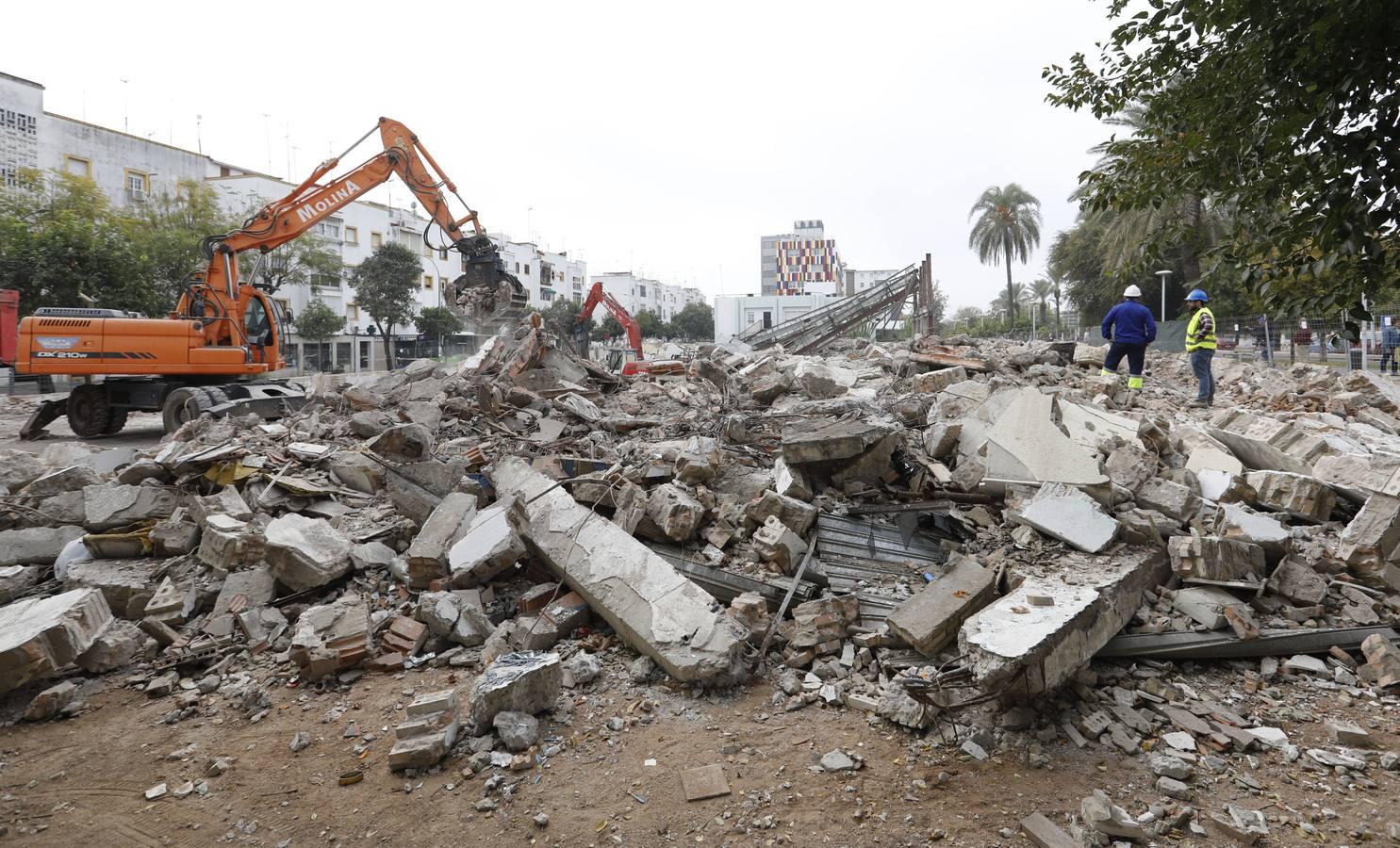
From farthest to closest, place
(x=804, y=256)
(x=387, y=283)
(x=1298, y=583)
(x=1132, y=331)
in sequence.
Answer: (x=804, y=256)
(x=387, y=283)
(x=1132, y=331)
(x=1298, y=583)

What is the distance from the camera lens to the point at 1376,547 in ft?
13.1

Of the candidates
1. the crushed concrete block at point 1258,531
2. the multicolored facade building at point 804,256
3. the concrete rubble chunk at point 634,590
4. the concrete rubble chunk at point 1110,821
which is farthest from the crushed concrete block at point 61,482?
the multicolored facade building at point 804,256

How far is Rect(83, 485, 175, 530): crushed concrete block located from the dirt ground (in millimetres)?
2119

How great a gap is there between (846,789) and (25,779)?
12.2ft

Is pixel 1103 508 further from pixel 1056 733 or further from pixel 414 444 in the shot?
pixel 414 444

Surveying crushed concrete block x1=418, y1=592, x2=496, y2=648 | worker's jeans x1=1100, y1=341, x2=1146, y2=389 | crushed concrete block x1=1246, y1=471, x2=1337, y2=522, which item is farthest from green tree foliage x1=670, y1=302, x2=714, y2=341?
crushed concrete block x1=418, y1=592, x2=496, y2=648

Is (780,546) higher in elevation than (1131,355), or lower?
lower

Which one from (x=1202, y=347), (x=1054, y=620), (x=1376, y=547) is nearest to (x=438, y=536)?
(x=1054, y=620)

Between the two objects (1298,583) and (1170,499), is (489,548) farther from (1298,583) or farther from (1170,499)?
(1298,583)

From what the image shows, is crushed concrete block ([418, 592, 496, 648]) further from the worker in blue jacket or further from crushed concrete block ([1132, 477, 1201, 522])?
the worker in blue jacket

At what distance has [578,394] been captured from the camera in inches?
363

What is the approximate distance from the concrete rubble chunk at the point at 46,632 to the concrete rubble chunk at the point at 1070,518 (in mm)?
5501

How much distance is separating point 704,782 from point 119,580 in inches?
169

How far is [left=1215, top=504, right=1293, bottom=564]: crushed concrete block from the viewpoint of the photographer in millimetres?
4082
